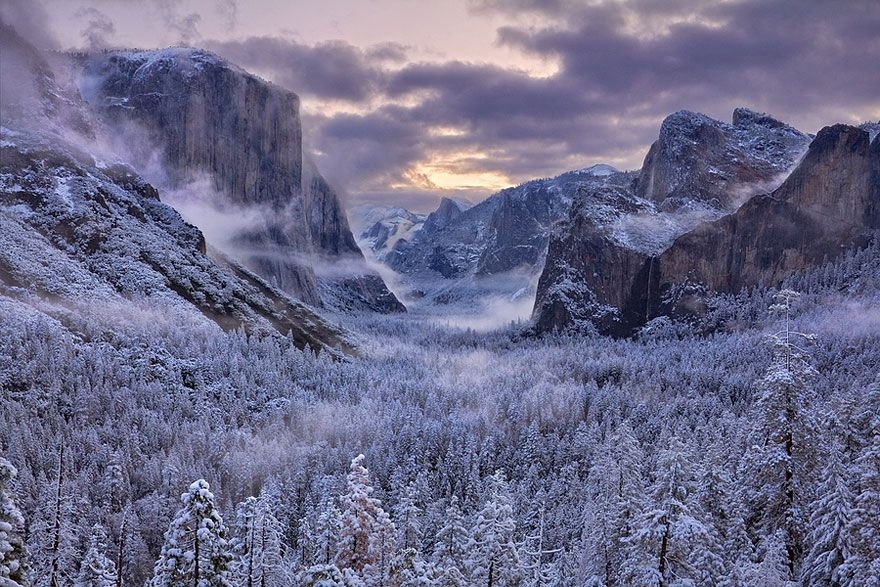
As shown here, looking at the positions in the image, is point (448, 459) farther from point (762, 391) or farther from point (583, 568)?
point (762, 391)

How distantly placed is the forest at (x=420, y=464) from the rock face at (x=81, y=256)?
733 centimetres

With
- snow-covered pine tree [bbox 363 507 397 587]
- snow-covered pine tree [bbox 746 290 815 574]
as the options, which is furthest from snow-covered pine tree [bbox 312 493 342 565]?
snow-covered pine tree [bbox 746 290 815 574]

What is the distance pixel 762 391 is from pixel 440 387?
472 ft

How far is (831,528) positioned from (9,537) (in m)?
27.8

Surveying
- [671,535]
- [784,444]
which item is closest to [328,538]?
[671,535]

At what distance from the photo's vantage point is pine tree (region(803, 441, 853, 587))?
22156 mm

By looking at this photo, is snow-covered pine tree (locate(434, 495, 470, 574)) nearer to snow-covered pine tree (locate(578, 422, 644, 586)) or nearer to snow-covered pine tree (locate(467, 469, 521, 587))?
snow-covered pine tree (locate(467, 469, 521, 587))

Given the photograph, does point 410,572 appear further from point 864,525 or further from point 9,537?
point 864,525

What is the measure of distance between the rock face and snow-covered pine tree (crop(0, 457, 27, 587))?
14371 centimetres

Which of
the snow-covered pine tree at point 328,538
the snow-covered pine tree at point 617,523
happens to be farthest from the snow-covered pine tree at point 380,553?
the snow-covered pine tree at point 617,523

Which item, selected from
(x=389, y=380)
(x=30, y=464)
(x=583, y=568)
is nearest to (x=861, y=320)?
(x=389, y=380)

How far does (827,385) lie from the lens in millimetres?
138125

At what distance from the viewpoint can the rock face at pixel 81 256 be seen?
15188 cm

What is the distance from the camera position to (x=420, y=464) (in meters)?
114
